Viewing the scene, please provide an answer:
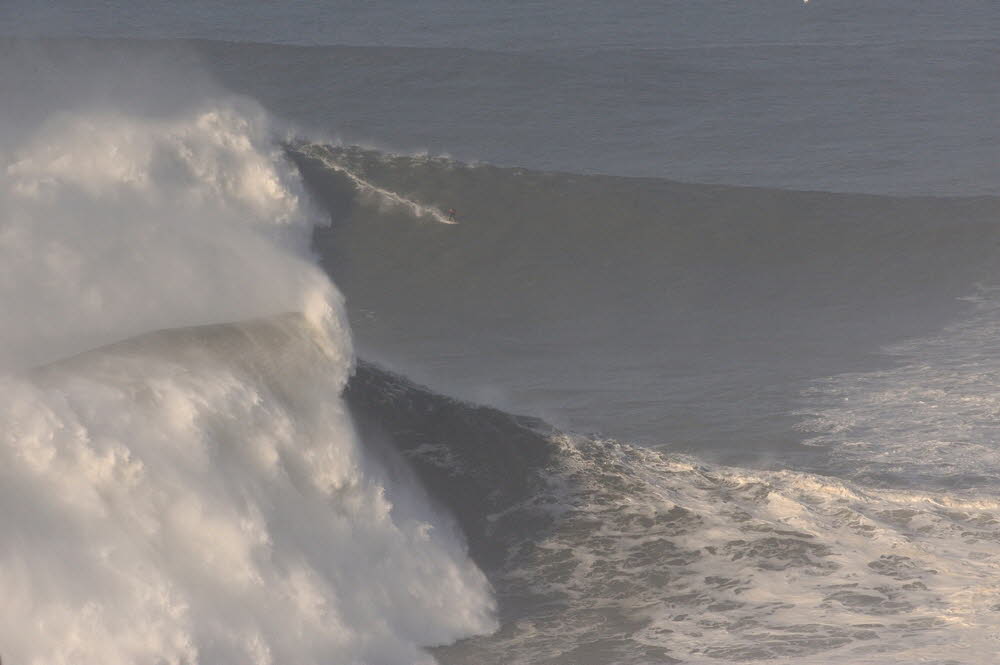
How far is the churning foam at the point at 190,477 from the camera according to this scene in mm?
8938

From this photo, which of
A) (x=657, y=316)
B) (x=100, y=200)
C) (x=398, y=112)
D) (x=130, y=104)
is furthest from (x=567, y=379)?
(x=398, y=112)

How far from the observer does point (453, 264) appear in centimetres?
2014

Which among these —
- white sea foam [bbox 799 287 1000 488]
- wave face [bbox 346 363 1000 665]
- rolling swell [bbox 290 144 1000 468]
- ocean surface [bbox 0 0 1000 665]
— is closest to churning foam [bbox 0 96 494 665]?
ocean surface [bbox 0 0 1000 665]

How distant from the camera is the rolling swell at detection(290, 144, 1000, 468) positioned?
50.1 ft

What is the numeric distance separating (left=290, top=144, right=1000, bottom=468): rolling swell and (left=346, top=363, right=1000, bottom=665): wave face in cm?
95

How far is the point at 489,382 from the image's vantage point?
1569 cm

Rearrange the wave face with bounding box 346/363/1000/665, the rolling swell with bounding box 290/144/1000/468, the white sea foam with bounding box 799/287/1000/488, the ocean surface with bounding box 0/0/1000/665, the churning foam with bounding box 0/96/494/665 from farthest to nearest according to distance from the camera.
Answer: the rolling swell with bounding box 290/144/1000/468 → the white sea foam with bounding box 799/287/1000/488 → the wave face with bounding box 346/363/1000/665 → the ocean surface with bounding box 0/0/1000/665 → the churning foam with bounding box 0/96/494/665

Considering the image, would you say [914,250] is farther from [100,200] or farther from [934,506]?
[100,200]

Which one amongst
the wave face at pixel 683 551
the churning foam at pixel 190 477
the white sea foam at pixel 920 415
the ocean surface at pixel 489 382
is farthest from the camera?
the white sea foam at pixel 920 415

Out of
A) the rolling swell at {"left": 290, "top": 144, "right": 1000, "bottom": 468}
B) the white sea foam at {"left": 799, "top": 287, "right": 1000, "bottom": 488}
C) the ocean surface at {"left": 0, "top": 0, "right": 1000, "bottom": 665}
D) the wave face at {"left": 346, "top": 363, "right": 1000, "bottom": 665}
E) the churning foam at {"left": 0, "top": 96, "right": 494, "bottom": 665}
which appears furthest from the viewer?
the rolling swell at {"left": 290, "top": 144, "right": 1000, "bottom": 468}

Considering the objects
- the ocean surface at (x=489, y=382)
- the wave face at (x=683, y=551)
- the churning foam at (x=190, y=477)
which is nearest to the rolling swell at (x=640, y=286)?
the ocean surface at (x=489, y=382)

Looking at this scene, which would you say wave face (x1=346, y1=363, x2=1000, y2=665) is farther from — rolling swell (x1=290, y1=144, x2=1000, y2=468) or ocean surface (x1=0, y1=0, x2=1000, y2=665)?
rolling swell (x1=290, y1=144, x2=1000, y2=468)

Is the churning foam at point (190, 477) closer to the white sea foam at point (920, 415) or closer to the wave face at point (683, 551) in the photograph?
the wave face at point (683, 551)

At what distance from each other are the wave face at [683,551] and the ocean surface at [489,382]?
0.12 ft
